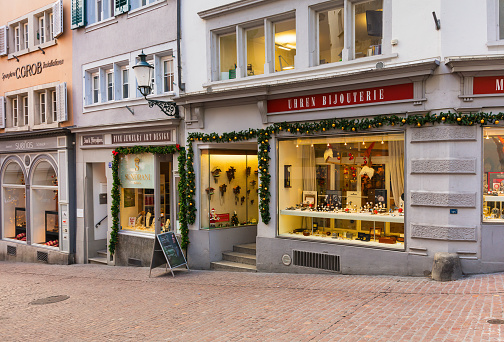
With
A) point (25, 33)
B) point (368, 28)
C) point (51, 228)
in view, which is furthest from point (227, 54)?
point (25, 33)

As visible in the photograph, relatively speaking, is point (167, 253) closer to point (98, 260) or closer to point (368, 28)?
A: point (98, 260)

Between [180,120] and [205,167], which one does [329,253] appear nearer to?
[205,167]

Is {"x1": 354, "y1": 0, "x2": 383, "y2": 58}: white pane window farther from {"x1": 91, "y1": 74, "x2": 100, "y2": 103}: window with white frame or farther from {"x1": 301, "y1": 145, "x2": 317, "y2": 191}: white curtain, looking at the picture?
{"x1": 91, "y1": 74, "x2": 100, "y2": 103}: window with white frame

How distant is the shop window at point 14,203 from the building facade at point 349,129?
1109cm

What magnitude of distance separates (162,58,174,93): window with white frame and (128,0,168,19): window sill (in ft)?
5.43

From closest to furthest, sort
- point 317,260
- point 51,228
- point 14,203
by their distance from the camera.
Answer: point 317,260
point 51,228
point 14,203

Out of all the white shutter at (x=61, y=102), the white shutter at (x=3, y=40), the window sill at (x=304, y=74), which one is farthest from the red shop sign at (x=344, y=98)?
the white shutter at (x=3, y=40)

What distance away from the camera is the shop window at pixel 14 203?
2088cm

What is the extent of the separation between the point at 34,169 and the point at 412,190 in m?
16.1

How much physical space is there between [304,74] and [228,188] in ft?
15.1

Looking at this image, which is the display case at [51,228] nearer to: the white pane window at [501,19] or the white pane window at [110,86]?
the white pane window at [110,86]

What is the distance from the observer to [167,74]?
14898mm

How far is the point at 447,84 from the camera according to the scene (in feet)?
30.3

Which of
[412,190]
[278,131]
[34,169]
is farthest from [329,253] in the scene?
[34,169]
